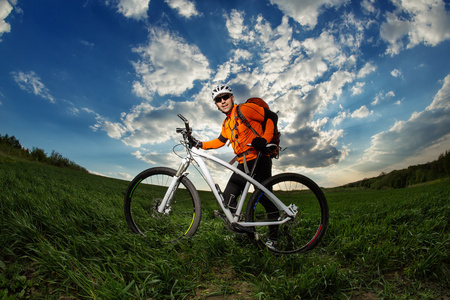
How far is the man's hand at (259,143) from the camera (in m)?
3.73

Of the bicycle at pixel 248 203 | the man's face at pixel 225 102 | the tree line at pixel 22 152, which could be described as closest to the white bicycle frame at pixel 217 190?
the bicycle at pixel 248 203

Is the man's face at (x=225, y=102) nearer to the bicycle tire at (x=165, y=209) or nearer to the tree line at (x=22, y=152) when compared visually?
the bicycle tire at (x=165, y=209)

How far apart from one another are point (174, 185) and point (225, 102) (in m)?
1.68

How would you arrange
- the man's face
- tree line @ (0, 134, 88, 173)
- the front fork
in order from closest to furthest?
the front fork < the man's face < tree line @ (0, 134, 88, 173)

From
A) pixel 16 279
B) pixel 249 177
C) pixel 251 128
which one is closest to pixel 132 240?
pixel 16 279

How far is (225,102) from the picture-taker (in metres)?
4.29

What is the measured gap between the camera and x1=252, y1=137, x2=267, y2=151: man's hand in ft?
12.2

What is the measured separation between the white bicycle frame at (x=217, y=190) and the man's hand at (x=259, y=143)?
465 millimetres

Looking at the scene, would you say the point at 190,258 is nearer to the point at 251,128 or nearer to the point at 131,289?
the point at 131,289

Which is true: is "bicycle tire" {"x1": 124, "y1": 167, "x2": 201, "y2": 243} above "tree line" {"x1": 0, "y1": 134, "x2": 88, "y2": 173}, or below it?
below

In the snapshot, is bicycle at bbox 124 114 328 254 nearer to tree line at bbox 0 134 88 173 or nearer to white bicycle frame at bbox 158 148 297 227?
white bicycle frame at bbox 158 148 297 227

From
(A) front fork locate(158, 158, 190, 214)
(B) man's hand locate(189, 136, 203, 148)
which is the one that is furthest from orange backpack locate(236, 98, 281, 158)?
(A) front fork locate(158, 158, 190, 214)

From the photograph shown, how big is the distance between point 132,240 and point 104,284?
1.07 metres

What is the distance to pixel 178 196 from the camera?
396 cm
